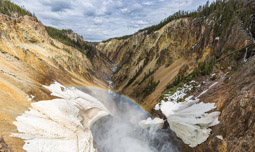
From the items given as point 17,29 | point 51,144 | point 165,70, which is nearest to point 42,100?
point 51,144

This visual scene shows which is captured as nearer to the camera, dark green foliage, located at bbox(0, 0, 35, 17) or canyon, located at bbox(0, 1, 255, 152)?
canyon, located at bbox(0, 1, 255, 152)

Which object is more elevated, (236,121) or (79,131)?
(236,121)

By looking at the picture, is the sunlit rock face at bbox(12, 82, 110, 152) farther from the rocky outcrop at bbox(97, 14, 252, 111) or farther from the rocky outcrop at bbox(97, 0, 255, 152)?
the rocky outcrop at bbox(97, 14, 252, 111)

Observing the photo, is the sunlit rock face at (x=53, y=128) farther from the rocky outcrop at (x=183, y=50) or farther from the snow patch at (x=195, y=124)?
the rocky outcrop at (x=183, y=50)

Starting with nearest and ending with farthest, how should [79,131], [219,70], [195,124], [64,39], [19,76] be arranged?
[195,124] < [79,131] < [19,76] < [219,70] < [64,39]

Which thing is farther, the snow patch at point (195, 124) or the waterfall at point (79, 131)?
the waterfall at point (79, 131)

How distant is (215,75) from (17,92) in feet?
67.8

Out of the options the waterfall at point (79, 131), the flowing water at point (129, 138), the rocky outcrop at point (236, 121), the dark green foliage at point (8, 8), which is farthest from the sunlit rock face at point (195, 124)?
the dark green foliage at point (8, 8)

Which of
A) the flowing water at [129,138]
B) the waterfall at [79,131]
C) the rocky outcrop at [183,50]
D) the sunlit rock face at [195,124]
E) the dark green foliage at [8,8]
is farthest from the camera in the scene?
the dark green foliage at [8,8]

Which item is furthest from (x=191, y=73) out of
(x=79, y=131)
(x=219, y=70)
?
(x=79, y=131)

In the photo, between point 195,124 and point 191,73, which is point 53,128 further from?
point 191,73

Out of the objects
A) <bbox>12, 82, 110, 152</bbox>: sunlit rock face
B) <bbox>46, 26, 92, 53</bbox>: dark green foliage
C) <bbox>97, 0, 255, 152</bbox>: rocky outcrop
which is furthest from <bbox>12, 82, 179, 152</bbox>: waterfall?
<bbox>46, 26, 92, 53</bbox>: dark green foliage

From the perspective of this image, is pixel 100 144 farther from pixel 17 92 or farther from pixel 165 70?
pixel 165 70

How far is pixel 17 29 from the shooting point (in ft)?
94.6
